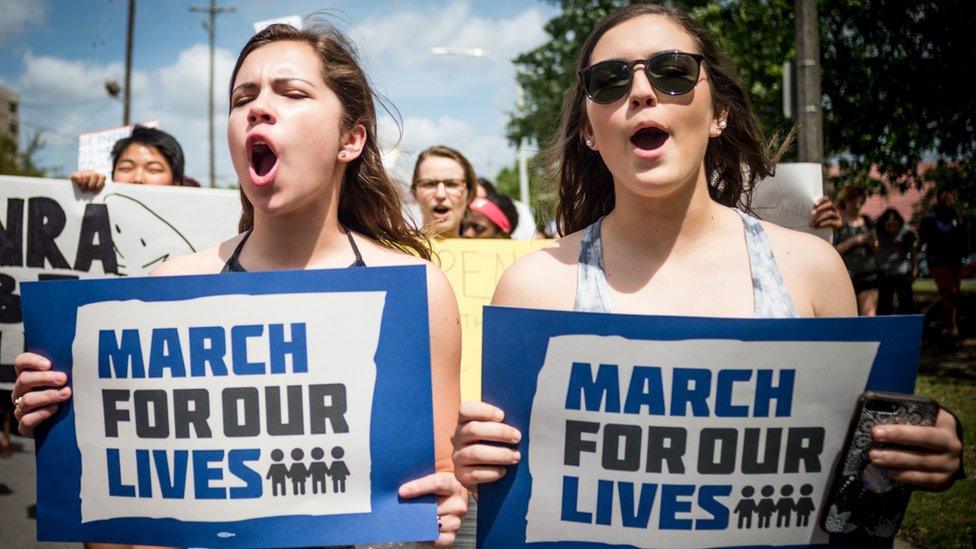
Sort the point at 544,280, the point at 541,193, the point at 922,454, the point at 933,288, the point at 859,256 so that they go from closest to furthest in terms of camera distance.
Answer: the point at 922,454, the point at 544,280, the point at 541,193, the point at 859,256, the point at 933,288

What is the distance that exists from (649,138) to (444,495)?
Result: 0.91 meters

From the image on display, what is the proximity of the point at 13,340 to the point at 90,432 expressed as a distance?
2583 mm

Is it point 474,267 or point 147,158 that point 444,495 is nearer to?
point 474,267

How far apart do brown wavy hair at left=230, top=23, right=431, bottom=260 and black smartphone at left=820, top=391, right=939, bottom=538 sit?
121 centimetres

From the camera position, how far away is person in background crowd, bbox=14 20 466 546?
179cm

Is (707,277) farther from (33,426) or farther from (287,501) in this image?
(33,426)

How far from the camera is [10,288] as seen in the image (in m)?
3.97

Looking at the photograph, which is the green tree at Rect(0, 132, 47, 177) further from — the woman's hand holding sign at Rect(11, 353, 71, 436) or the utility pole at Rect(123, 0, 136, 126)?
the woman's hand holding sign at Rect(11, 353, 71, 436)

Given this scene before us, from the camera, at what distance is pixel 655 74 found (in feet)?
5.65

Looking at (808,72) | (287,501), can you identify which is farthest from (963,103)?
(287,501)

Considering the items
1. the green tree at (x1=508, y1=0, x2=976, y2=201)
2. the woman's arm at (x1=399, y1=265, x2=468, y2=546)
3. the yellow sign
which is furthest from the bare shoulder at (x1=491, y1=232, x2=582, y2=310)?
the green tree at (x1=508, y1=0, x2=976, y2=201)

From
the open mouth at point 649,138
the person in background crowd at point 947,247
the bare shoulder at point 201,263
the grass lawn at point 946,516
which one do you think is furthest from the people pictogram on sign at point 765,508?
the person in background crowd at point 947,247

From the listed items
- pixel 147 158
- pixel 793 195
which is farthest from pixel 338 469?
pixel 147 158

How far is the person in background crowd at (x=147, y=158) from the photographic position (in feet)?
14.5
